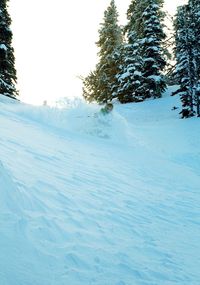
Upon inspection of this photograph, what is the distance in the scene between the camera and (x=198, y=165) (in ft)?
44.6

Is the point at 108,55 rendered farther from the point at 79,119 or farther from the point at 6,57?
the point at 79,119

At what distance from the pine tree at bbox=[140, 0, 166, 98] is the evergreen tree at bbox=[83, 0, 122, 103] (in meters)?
4.76

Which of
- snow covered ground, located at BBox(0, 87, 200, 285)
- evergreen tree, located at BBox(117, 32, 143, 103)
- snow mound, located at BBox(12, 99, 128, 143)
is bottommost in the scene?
snow covered ground, located at BBox(0, 87, 200, 285)

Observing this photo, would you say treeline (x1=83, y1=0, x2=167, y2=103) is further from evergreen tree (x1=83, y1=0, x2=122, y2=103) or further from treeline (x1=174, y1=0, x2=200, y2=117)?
treeline (x1=174, y1=0, x2=200, y2=117)

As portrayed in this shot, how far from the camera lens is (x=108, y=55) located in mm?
38219

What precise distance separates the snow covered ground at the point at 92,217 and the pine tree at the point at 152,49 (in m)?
21.3

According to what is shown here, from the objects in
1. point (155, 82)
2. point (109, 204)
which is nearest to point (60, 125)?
point (109, 204)

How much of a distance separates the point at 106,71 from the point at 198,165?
26.6 meters

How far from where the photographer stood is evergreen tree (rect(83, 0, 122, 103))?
38.4 meters

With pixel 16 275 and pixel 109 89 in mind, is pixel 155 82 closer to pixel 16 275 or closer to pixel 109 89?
pixel 109 89

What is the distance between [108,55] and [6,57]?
13777 millimetres

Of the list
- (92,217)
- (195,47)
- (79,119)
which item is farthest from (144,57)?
(92,217)

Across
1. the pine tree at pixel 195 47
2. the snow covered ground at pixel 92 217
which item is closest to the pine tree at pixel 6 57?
the pine tree at pixel 195 47

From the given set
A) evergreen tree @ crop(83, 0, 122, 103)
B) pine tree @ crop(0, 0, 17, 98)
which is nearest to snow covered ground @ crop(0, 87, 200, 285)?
pine tree @ crop(0, 0, 17, 98)
